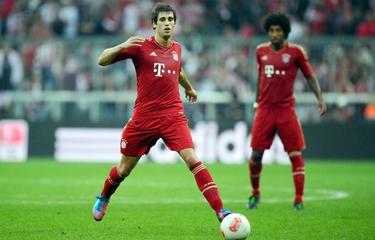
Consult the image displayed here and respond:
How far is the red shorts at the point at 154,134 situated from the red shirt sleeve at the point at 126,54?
0.74m

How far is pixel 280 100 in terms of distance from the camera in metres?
13.3

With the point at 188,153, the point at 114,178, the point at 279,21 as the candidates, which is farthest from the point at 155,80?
the point at 279,21

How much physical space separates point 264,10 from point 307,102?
427 centimetres

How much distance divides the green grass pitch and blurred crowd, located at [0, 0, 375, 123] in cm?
320

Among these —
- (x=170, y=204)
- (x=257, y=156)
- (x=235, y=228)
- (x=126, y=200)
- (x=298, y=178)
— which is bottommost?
(x=126, y=200)

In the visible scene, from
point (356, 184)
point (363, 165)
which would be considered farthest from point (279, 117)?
point (363, 165)

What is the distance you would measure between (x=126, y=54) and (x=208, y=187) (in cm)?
172

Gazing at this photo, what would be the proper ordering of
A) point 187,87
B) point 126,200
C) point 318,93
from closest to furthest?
point 187,87, point 318,93, point 126,200

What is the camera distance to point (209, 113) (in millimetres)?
24719

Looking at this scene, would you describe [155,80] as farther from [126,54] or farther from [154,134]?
[154,134]

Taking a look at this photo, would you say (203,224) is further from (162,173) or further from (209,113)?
(209,113)

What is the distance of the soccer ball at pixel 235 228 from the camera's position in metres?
9.07

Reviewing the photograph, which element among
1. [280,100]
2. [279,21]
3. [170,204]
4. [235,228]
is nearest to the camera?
[235,228]

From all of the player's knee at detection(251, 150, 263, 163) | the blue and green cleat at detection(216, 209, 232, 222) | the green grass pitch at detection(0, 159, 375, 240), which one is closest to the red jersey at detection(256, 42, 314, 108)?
the player's knee at detection(251, 150, 263, 163)
